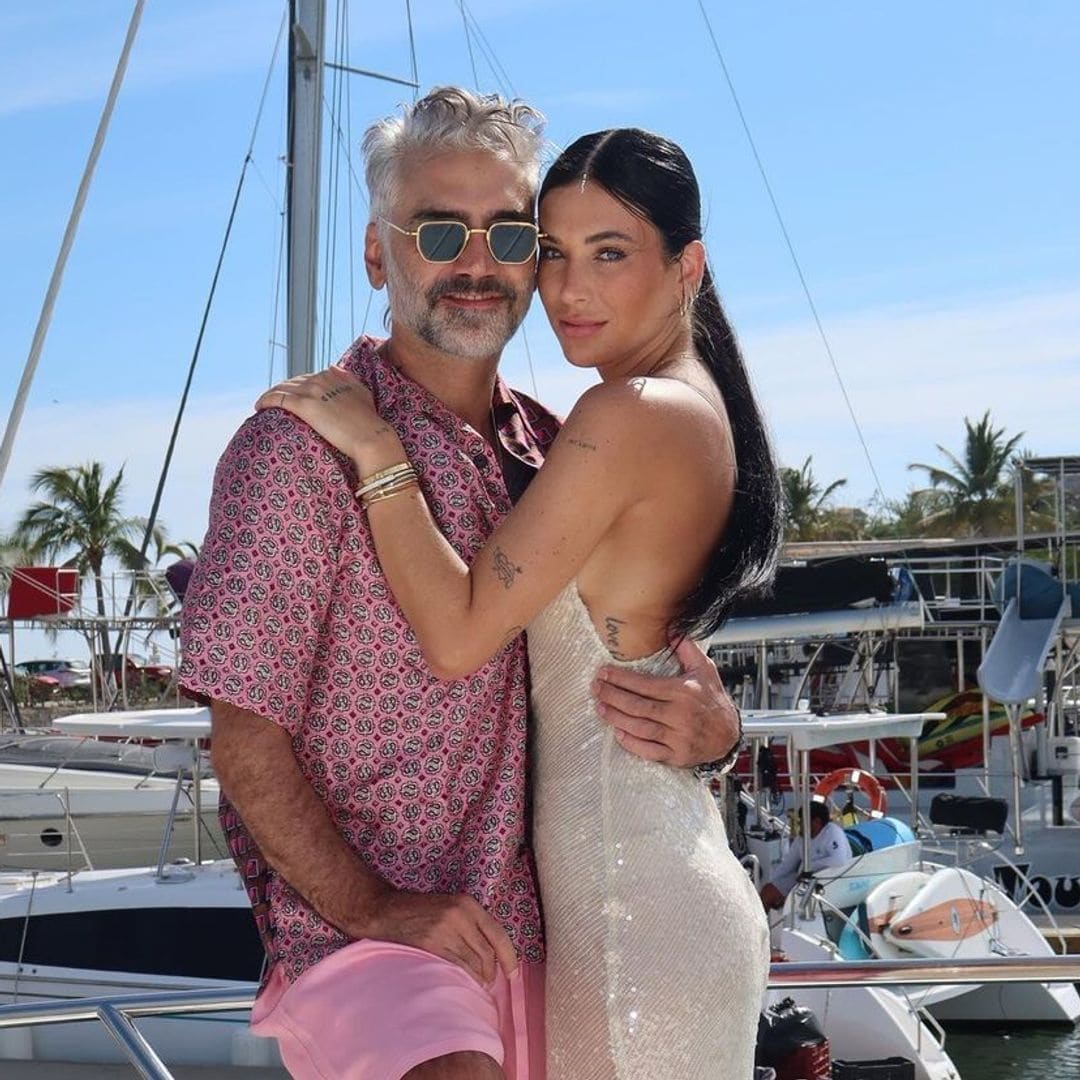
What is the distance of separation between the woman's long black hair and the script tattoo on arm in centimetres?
11

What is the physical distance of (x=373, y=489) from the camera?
99.5 inches

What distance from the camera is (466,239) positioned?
2713mm

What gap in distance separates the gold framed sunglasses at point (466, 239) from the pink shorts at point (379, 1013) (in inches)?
41.1

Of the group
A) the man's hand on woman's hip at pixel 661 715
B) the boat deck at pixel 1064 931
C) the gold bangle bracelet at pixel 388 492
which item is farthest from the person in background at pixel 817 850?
the gold bangle bracelet at pixel 388 492

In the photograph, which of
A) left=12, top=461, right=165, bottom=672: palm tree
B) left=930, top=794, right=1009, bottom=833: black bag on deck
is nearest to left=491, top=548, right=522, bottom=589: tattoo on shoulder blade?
left=930, top=794, right=1009, bottom=833: black bag on deck

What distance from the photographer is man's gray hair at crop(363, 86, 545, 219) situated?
2732mm

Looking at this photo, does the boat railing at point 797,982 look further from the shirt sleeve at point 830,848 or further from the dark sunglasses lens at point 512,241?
the shirt sleeve at point 830,848

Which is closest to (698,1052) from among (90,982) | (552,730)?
(552,730)

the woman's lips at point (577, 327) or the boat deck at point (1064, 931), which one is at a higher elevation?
the woman's lips at point (577, 327)

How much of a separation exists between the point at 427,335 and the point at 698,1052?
3.78 feet

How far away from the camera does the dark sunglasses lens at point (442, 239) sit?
106 inches

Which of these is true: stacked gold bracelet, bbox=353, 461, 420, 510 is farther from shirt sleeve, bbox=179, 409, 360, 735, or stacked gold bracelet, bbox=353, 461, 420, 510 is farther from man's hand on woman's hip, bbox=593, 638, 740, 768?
man's hand on woman's hip, bbox=593, 638, 740, 768

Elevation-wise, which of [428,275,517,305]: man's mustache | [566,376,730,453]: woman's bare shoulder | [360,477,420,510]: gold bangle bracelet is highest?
[428,275,517,305]: man's mustache

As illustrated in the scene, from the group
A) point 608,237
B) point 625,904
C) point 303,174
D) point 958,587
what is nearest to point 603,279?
point 608,237
